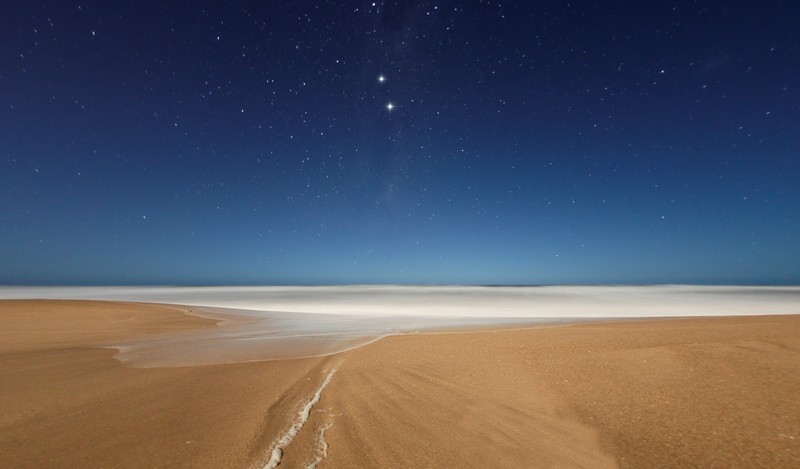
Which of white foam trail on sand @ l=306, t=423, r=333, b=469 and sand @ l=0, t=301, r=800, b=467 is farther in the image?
sand @ l=0, t=301, r=800, b=467

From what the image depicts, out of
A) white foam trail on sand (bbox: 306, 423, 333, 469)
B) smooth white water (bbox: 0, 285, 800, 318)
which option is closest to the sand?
white foam trail on sand (bbox: 306, 423, 333, 469)

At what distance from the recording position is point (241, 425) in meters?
4.31

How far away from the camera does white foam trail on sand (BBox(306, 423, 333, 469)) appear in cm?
338

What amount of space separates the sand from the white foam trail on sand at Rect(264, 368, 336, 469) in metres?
0.05

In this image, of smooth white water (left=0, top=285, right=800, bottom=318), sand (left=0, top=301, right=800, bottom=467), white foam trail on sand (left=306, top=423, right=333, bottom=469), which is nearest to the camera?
white foam trail on sand (left=306, top=423, right=333, bottom=469)

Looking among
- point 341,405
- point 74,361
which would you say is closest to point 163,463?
point 341,405

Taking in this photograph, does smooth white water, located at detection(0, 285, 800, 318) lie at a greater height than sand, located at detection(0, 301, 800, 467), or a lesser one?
lesser

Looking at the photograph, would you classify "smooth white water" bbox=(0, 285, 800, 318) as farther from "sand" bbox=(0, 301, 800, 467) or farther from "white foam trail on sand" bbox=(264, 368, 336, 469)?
"white foam trail on sand" bbox=(264, 368, 336, 469)

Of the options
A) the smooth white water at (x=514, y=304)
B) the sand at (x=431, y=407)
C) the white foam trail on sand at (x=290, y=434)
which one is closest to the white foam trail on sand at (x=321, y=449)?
the sand at (x=431, y=407)

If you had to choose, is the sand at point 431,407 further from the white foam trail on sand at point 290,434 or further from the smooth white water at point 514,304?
the smooth white water at point 514,304

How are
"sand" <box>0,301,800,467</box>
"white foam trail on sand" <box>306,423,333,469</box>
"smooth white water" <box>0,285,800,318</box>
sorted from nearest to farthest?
1. "white foam trail on sand" <box>306,423,333,469</box>
2. "sand" <box>0,301,800,467</box>
3. "smooth white water" <box>0,285,800,318</box>

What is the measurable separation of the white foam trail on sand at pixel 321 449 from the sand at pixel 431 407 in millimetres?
28

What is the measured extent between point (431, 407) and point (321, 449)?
182 centimetres

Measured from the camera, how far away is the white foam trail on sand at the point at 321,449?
11.1 ft
